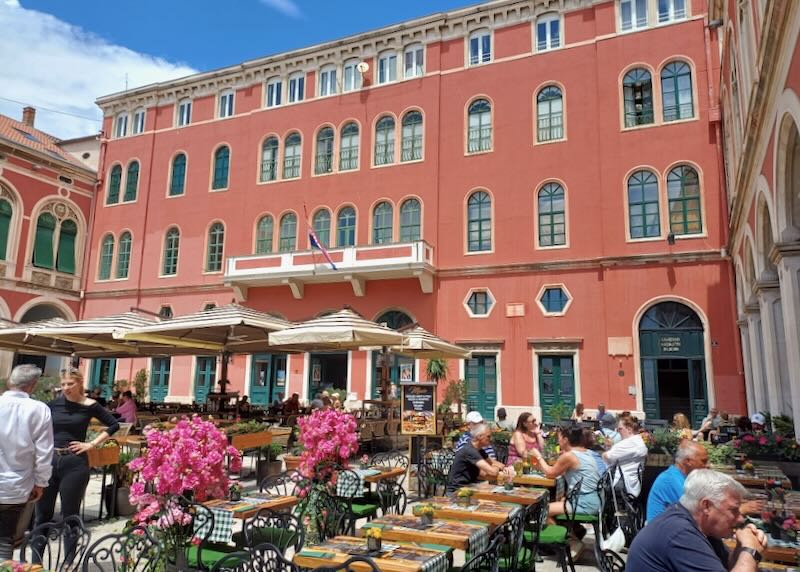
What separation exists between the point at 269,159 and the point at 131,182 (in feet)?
24.6

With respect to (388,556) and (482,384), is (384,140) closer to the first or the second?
(482,384)

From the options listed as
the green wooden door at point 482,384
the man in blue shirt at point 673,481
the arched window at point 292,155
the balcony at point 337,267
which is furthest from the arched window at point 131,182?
the man in blue shirt at point 673,481

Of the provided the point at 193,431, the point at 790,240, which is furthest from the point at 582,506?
the point at 790,240

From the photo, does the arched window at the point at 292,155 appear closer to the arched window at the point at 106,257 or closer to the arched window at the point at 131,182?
the arched window at the point at 131,182

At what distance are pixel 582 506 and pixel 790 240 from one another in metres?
5.38

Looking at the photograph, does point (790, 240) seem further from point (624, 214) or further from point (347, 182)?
point (347, 182)

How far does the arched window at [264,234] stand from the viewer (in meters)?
23.3

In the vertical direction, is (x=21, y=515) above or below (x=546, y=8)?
below

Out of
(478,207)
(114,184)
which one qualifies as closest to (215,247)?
(114,184)

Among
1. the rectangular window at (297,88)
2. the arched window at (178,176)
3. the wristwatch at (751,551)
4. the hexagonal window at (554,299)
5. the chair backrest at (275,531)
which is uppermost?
the rectangular window at (297,88)

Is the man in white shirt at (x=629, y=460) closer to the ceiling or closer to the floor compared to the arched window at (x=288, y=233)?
closer to the floor

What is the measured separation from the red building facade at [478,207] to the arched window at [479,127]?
62 mm

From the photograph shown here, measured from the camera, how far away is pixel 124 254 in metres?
26.3

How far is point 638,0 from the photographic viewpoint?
746 inches
